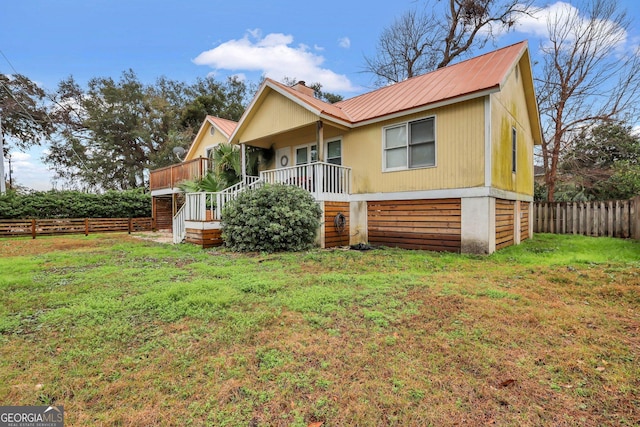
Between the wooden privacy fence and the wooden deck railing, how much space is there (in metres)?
2.36

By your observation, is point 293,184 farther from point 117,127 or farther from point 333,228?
point 117,127

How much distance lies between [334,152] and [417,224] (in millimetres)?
4056

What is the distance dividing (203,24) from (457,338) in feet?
59.3

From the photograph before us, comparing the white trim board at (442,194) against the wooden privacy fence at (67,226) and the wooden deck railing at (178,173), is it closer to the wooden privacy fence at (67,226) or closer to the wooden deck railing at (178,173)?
the wooden deck railing at (178,173)

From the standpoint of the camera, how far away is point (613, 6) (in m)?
13.7

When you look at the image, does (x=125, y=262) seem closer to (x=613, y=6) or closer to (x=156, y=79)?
(x=613, y=6)

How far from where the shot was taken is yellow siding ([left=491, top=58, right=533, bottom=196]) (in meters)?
7.93

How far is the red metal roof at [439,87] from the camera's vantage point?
777 centimetres

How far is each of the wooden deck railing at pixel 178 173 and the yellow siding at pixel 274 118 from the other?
3131 mm

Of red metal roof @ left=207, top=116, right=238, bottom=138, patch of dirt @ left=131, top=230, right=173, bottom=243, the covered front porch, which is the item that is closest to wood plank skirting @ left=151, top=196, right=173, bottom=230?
patch of dirt @ left=131, top=230, right=173, bottom=243

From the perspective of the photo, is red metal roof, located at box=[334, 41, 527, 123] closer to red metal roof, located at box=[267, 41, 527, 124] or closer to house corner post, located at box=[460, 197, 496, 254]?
red metal roof, located at box=[267, 41, 527, 124]

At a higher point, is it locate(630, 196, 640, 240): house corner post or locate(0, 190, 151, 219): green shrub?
locate(0, 190, 151, 219): green shrub

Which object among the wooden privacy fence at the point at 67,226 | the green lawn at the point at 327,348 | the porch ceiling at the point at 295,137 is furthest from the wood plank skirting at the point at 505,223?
the wooden privacy fence at the point at 67,226

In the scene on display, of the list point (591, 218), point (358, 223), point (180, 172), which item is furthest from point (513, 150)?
point (180, 172)
